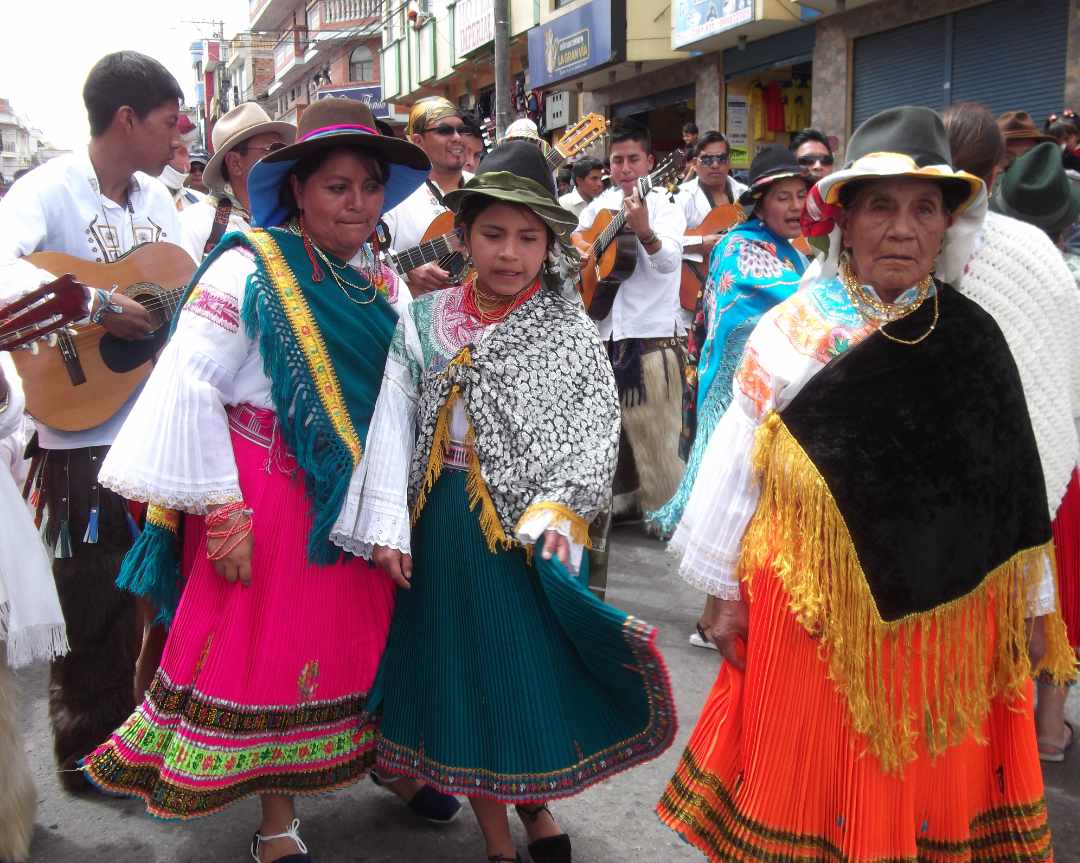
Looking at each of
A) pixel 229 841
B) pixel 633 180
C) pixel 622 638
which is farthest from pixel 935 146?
pixel 633 180

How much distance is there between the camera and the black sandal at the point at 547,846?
2744 millimetres

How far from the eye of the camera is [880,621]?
2.11 meters

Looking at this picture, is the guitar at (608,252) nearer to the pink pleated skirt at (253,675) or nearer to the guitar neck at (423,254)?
the guitar neck at (423,254)

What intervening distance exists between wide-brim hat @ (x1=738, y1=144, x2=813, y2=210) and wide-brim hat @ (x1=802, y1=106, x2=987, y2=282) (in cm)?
192

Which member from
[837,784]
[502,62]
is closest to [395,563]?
[837,784]

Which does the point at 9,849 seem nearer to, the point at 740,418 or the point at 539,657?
the point at 539,657

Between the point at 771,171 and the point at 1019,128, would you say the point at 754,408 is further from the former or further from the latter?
the point at 1019,128

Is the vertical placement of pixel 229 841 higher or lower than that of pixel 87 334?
lower

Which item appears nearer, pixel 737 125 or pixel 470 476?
pixel 470 476

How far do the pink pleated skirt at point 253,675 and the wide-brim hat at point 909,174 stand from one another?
1.47m

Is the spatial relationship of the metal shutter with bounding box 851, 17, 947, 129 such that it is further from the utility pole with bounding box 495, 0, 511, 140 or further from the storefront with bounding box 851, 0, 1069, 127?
the utility pole with bounding box 495, 0, 511, 140

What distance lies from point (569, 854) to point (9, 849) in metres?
1.55

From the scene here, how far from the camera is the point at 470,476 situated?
102 inches

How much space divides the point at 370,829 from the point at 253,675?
30.0 inches
